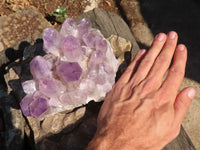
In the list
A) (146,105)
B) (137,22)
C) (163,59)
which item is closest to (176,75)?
(163,59)

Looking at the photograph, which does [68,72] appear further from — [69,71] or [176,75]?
[176,75]

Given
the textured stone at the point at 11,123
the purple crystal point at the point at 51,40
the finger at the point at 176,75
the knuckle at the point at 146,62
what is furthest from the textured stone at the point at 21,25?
the finger at the point at 176,75

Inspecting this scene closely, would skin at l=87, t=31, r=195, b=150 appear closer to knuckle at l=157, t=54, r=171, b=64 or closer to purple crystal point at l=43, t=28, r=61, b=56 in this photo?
knuckle at l=157, t=54, r=171, b=64

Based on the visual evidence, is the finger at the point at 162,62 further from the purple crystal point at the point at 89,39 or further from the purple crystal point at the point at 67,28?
the purple crystal point at the point at 67,28

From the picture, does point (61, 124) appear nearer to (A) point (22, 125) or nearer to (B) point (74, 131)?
(B) point (74, 131)

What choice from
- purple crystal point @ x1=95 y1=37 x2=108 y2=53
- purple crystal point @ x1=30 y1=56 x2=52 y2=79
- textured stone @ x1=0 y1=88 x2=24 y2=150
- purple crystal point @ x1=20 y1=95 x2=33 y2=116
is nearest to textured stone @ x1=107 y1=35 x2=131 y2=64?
purple crystal point @ x1=95 y1=37 x2=108 y2=53

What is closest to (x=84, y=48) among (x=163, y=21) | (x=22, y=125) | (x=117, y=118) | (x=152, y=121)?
(x=117, y=118)
